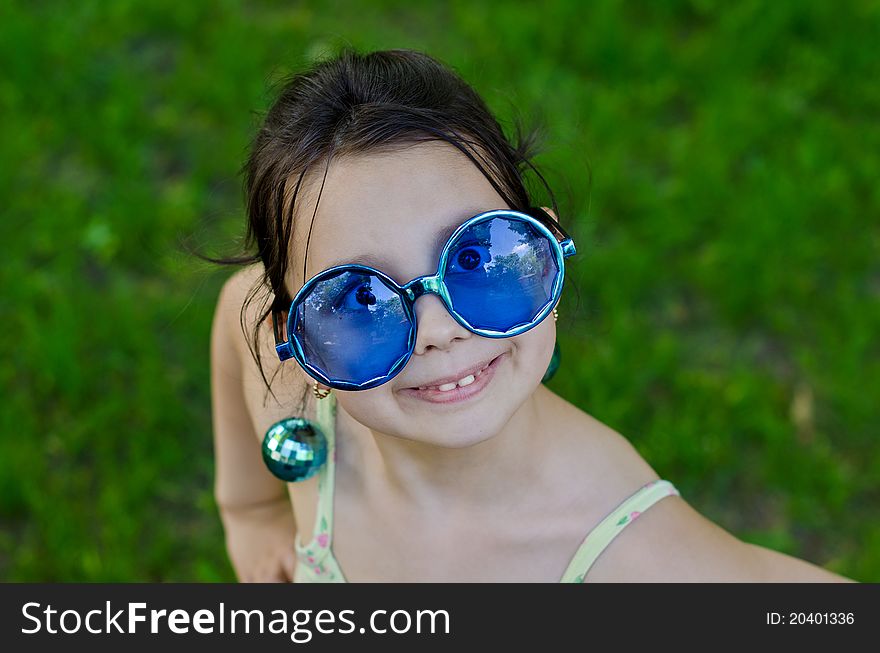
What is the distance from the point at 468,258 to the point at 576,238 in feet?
5.14

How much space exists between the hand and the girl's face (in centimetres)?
93

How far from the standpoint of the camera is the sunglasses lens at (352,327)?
151cm

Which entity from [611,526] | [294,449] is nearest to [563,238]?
[611,526]

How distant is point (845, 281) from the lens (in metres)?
3.23

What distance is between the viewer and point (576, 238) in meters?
3.02

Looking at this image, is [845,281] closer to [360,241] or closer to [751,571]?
[751,571]

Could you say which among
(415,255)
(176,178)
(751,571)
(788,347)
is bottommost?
(751,571)

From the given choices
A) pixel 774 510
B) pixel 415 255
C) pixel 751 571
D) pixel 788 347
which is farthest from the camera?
pixel 788 347

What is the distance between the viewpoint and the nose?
1529mm

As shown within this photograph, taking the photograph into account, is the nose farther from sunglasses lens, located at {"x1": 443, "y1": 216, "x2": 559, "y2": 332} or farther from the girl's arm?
the girl's arm
